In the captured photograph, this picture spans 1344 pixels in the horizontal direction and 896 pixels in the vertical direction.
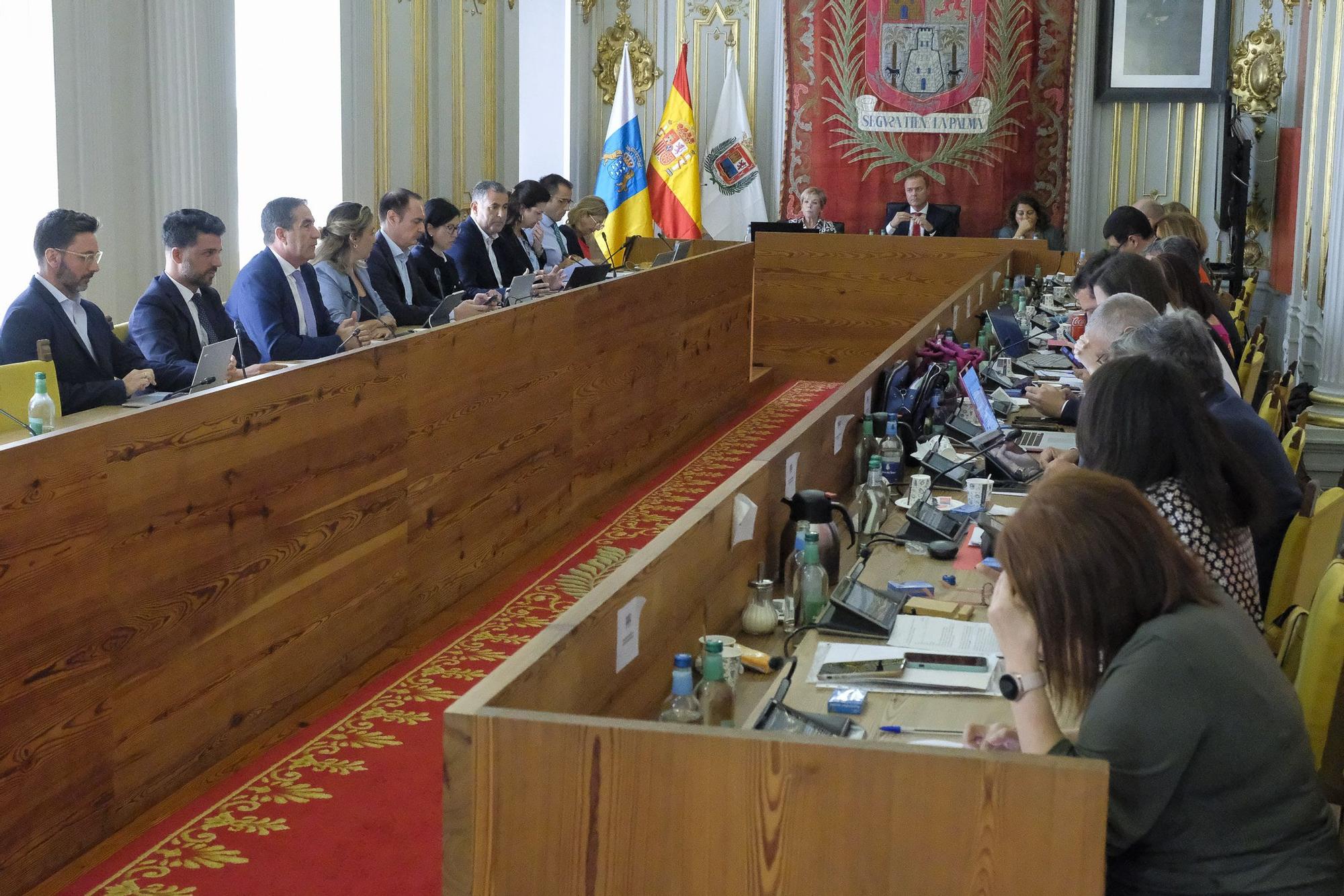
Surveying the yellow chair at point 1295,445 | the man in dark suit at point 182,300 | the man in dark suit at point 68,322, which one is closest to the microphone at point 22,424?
the man in dark suit at point 68,322

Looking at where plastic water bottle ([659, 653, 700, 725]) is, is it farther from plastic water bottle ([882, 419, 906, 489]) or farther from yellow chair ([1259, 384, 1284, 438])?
yellow chair ([1259, 384, 1284, 438])

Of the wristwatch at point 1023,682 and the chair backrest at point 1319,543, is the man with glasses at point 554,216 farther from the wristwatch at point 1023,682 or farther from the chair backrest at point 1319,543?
the wristwatch at point 1023,682

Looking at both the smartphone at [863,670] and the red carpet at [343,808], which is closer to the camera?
the smartphone at [863,670]

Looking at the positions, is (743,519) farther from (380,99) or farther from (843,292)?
(843,292)

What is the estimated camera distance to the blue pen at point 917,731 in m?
2.25

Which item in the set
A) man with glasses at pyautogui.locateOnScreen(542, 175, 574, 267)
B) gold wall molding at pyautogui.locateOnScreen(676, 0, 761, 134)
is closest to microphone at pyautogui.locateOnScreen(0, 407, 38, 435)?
man with glasses at pyautogui.locateOnScreen(542, 175, 574, 267)

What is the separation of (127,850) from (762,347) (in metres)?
6.57

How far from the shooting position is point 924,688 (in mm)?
2449

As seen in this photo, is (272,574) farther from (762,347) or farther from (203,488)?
(762,347)

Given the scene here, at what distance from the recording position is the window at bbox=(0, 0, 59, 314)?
5.58 m

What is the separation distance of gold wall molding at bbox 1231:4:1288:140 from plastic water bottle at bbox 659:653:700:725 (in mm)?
9606

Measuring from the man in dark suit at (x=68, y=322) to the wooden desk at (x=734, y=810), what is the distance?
2864 millimetres

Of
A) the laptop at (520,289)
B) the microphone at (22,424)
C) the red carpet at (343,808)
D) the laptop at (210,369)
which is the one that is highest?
the laptop at (520,289)

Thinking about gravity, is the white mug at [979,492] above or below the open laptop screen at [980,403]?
below
